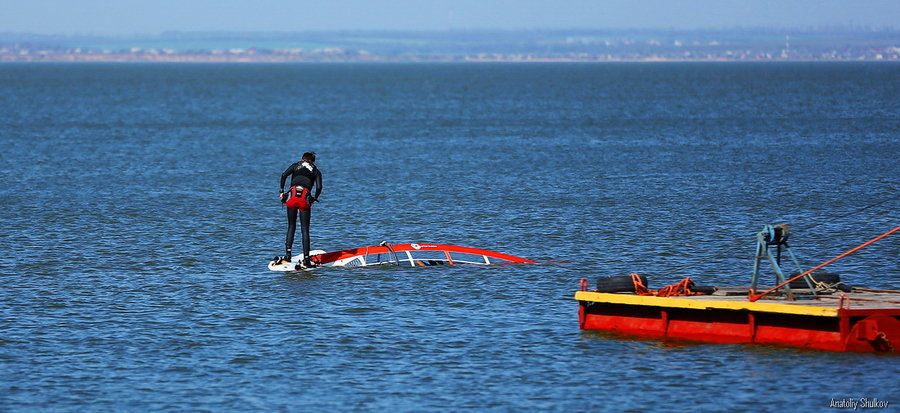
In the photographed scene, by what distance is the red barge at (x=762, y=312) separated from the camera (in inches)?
778

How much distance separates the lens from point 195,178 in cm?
5222

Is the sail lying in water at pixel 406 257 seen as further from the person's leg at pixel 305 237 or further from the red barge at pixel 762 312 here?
the red barge at pixel 762 312

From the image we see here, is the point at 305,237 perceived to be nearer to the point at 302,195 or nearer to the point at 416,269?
the point at 302,195

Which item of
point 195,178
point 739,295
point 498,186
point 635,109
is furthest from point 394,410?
point 635,109

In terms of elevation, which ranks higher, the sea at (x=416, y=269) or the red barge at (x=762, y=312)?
the red barge at (x=762, y=312)

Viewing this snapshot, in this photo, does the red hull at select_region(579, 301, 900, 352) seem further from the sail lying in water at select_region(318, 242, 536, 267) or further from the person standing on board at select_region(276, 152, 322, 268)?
the person standing on board at select_region(276, 152, 322, 268)

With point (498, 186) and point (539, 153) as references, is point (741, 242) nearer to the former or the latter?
point (498, 186)

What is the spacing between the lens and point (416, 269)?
28.3m

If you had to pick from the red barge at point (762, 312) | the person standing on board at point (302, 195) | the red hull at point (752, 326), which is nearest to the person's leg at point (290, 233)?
the person standing on board at point (302, 195)

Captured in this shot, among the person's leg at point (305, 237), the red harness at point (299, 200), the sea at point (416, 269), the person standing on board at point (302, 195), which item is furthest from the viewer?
the red harness at point (299, 200)

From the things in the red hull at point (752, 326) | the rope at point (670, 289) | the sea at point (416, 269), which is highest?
the rope at point (670, 289)

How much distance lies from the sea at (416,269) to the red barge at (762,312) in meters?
0.30

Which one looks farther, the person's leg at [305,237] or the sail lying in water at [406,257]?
the sail lying in water at [406,257]
